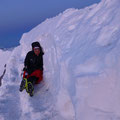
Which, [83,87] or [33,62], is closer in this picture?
[83,87]

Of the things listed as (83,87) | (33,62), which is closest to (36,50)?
(33,62)

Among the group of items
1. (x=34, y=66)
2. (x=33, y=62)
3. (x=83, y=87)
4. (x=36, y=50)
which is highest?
(x=36, y=50)

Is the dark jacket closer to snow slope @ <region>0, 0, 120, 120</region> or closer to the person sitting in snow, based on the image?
the person sitting in snow

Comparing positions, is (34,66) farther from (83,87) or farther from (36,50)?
(83,87)

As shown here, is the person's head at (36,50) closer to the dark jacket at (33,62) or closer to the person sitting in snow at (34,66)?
the person sitting in snow at (34,66)

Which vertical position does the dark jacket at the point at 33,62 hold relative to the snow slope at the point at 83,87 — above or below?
above

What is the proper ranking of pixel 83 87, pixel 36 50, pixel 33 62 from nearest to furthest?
pixel 83 87, pixel 36 50, pixel 33 62

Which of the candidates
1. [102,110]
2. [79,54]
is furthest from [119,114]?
[79,54]

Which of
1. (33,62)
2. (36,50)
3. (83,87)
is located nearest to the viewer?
(83,87)

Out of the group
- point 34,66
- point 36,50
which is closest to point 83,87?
point 36,50

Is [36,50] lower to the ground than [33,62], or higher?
higher

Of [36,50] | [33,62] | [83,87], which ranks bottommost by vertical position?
[83,87]

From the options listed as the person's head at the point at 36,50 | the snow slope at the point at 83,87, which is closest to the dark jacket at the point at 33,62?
the person's head at the point at 36,50

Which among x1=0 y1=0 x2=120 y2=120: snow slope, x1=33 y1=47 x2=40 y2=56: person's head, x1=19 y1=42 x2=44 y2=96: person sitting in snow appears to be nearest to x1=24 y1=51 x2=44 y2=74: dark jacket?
x1=19 y1=42 x2=44 y2=96: person sitting in snow
